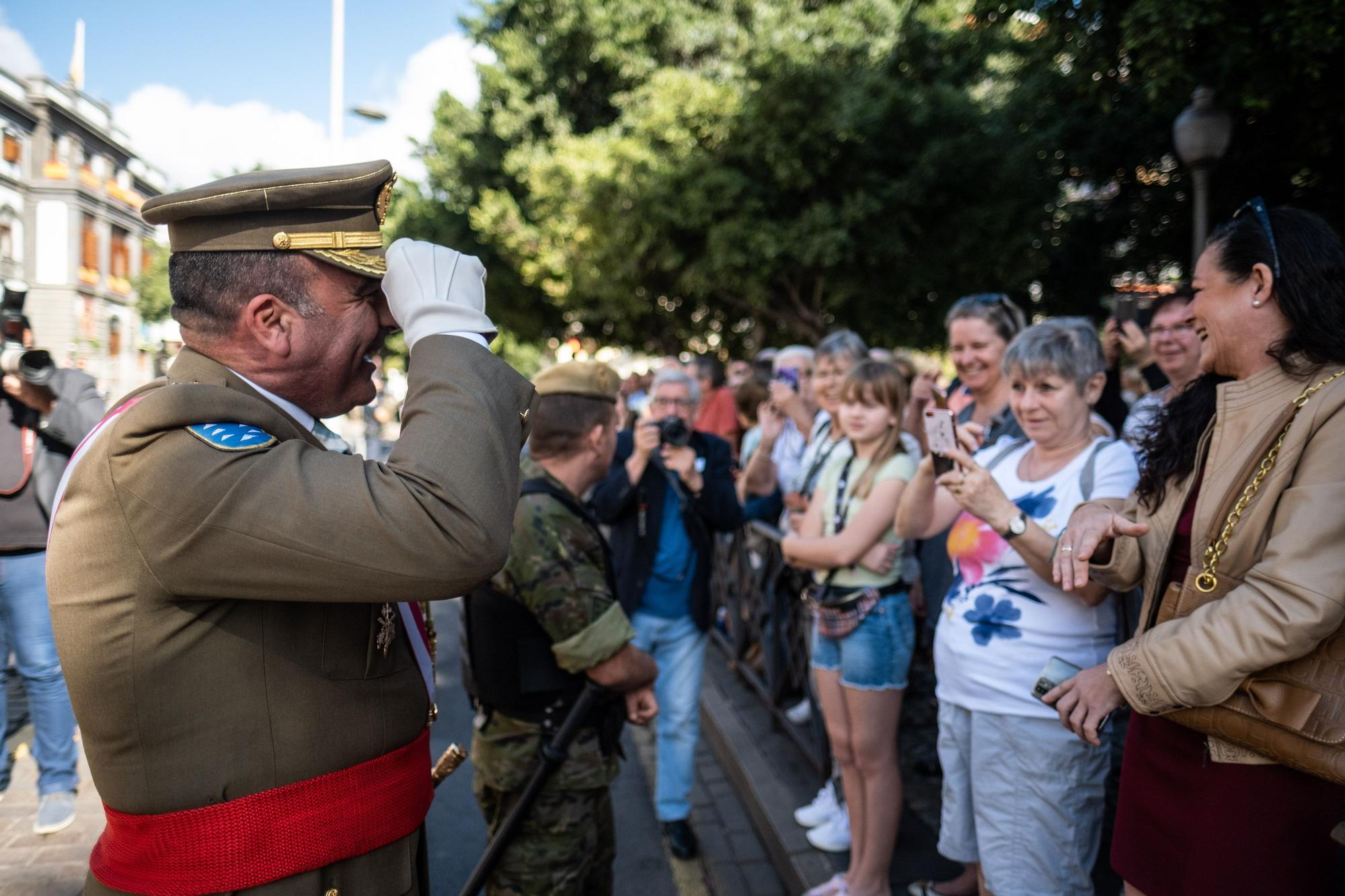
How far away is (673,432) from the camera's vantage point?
3.88 meters

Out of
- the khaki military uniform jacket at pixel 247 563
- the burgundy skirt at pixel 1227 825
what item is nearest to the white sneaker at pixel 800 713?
the burgundy skirt at pixel 1227 825

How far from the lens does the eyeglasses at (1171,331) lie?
3.39 metres

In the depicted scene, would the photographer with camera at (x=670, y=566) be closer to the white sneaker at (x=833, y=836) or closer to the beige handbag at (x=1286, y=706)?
the white sneaker at (x=833, y=836)

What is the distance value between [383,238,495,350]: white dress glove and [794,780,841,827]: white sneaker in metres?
3.09

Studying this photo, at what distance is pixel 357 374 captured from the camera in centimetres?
142

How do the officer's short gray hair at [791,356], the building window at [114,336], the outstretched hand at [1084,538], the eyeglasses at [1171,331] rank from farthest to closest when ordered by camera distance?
the building window at [114,336]
the officer's short gray hair at [791,356]
the eyeglasses at [1171,331]
the outstretched hand at [1084,538]

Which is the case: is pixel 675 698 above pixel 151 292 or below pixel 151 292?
below

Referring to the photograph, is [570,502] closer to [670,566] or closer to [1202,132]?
[670,566]

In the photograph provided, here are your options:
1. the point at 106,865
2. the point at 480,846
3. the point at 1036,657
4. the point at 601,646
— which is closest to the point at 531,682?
the point at 601,646

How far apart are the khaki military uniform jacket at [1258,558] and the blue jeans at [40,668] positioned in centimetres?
447

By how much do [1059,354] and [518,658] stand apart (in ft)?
6.12

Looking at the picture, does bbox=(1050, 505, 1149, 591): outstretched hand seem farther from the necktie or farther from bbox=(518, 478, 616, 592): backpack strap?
the necktie

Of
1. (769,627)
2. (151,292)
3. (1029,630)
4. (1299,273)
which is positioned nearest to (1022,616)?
(1029,630)

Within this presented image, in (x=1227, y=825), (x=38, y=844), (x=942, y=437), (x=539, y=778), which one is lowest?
(x=38, y=844)
